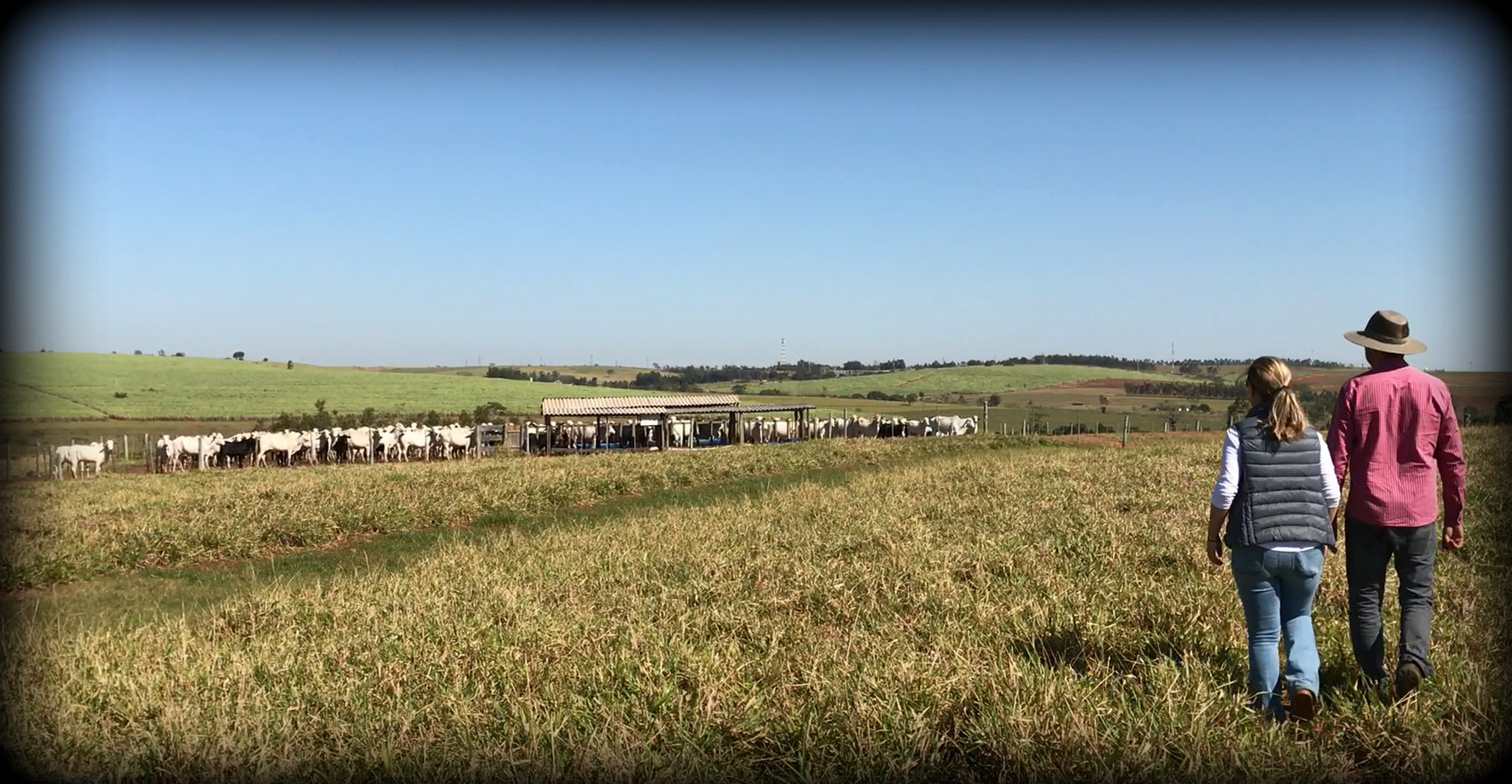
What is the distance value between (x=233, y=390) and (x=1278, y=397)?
6632cm

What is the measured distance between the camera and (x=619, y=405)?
113 ft

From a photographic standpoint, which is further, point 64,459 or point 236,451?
point 236,451

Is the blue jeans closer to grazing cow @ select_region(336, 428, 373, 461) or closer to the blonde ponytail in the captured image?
the blonde ponytail

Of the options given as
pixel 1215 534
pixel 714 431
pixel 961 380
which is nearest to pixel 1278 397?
pixel 1215 534

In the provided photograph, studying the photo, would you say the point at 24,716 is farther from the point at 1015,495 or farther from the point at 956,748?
the point at 1015,495

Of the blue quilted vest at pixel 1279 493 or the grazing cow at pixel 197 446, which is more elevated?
the blue quilted vest at pixel 1279 493

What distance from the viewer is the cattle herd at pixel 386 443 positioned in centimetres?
2377

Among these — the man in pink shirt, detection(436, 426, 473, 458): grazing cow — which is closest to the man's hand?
the man in pink shirt

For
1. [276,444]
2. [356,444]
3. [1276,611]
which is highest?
[1276,611]

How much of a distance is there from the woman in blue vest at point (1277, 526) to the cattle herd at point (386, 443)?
24307mm

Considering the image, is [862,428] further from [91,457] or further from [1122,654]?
[1122,654]

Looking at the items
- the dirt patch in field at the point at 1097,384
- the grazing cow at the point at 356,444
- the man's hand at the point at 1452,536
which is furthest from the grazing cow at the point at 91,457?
the dirt patch in field at the point at 1097,384

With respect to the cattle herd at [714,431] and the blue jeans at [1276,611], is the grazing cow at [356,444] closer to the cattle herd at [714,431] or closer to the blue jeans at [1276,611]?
the cattle herd at [714,431]

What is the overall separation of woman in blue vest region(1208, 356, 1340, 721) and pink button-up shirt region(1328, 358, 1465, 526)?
0.18 m
